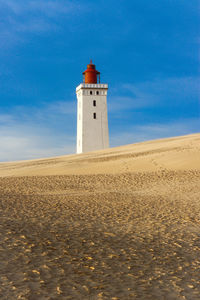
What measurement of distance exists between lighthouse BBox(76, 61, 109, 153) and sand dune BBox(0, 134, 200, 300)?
30487 millimetres

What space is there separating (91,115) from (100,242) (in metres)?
39.3

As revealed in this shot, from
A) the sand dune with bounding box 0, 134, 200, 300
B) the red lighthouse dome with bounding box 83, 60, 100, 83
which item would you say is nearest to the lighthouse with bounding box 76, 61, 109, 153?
the red lighthouse dome with bounding box 83, 60, 100, 83

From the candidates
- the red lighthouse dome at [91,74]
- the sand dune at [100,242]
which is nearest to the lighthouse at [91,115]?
the red lighthouse dome at [91,74]

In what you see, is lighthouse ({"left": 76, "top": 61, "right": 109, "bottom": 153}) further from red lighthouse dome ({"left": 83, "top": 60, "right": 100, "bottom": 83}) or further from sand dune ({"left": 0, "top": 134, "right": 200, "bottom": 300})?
sand dune ({"left": 0, "top": 134, "right": 200, "bottom": 300})

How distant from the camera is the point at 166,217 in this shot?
8.15m

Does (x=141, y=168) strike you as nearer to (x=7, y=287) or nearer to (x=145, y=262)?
(x=145, y=262)

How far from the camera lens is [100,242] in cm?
585

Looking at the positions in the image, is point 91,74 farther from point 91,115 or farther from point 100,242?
point 100,242

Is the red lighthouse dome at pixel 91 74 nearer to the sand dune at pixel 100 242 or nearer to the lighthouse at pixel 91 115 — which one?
the lighthouse at pixel 91 115

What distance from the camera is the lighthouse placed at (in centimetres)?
4409

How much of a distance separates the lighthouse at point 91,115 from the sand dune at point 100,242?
100 feet

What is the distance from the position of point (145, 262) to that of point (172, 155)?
669 inches

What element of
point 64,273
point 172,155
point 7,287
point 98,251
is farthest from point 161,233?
point 172,155

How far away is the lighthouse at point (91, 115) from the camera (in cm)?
4409
